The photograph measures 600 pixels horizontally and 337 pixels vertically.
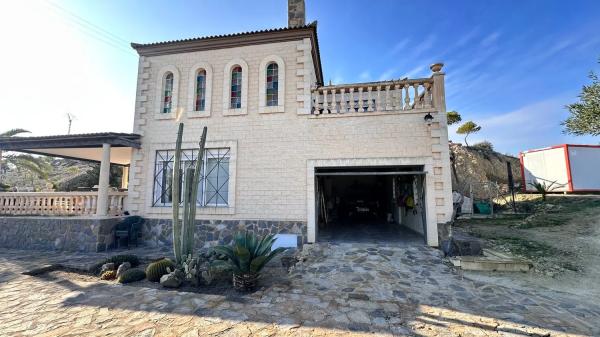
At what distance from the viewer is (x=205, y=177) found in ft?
27.8

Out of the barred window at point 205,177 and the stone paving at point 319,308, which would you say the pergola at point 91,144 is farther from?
the stone paving at point 319,308

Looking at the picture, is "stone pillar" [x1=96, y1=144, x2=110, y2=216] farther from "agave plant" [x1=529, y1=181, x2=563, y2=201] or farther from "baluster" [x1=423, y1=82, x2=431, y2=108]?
"agave plant" [x1=529, y1=181, x2=563, y2=201]

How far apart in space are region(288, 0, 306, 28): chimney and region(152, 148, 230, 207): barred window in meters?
5.62

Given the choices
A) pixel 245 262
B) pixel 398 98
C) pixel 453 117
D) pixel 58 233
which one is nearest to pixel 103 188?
pixel 58 233

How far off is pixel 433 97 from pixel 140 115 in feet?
32.4

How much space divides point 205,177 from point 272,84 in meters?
3.90

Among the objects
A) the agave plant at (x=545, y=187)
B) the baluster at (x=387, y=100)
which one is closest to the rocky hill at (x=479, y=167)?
the agave plant at (x=545, y=187)

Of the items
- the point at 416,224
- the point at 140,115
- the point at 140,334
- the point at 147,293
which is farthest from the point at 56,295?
the point at 416,224

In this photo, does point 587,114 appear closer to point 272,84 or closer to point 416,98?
point 416,98

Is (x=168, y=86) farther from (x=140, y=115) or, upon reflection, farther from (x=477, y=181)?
(x=477, y=181)

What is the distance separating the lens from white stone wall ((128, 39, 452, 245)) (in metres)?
7.39

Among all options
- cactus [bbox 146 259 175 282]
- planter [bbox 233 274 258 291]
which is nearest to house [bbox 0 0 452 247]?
cactus [bbox 146 259 175 282]

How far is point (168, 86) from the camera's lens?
9273 mm

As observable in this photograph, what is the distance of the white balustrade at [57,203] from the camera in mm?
8539
